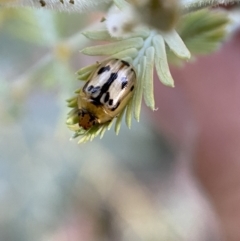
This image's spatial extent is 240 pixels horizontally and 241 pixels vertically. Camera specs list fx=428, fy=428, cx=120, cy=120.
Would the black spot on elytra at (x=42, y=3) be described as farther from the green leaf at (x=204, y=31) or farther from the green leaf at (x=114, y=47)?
the green leaf at (x=204, y=31)

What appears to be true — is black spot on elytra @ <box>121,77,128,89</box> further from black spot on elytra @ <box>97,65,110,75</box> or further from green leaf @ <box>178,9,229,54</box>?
green leaf @ <box>178,9,229,54</box>

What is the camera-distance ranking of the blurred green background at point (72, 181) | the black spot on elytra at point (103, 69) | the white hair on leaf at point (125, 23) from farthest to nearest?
the blurred green background at point (72, 181) → the black spot on elytra at point (103, 69) → the white hair on leaf at point (125, 23)

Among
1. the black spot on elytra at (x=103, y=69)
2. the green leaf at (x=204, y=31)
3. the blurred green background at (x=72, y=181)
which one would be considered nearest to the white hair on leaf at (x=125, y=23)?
the black spot on elytra at (x=103, y=69)

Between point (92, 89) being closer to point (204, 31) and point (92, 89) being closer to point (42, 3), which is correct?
point (42, 3)

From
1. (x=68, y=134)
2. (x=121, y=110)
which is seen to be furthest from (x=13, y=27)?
(x=121, y=110)

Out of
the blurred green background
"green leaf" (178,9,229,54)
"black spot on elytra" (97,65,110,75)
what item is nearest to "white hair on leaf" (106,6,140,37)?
"black spot on elytra" (97,65,110,75)

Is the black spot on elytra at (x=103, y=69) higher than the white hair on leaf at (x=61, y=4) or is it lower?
lower

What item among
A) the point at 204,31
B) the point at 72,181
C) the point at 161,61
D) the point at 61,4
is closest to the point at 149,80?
the point at 161,61

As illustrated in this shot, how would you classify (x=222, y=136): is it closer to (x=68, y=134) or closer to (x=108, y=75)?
(x=68, y=134)
